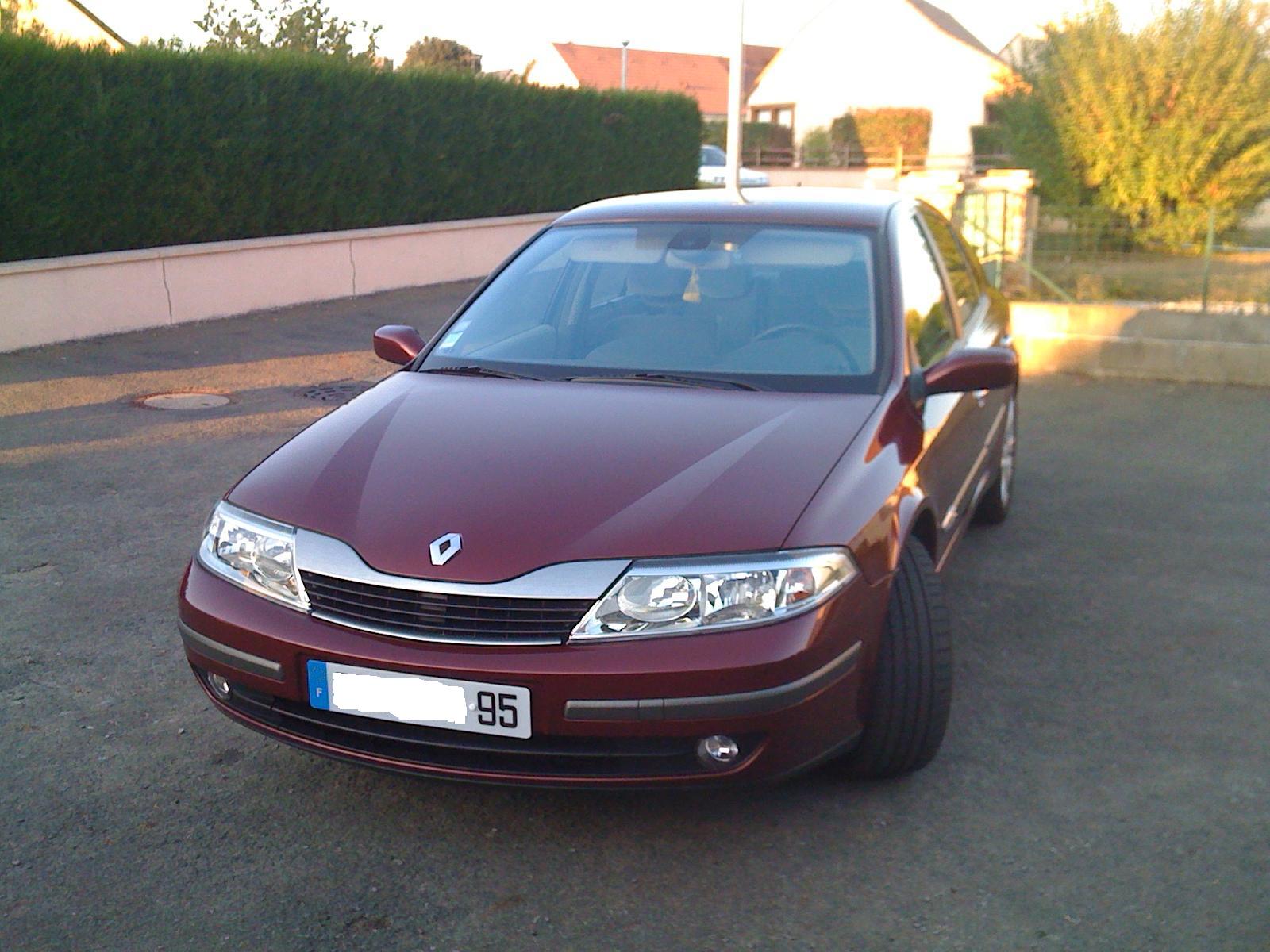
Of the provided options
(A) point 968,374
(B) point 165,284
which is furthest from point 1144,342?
(B) point 165,284

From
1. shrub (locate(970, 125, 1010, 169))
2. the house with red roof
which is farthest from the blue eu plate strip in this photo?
the house with red roof

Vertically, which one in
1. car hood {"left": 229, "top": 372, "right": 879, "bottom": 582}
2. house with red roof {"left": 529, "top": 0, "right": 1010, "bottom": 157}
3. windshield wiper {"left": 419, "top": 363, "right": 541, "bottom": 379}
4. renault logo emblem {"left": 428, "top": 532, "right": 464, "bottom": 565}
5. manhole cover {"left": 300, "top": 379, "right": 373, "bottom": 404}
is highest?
house with red roof {"left": 529, "top": 0, "right": 1010, "bottom": 157}

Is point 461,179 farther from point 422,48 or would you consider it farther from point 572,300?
point 422,48

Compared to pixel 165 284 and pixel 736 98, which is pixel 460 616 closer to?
pixel 165 284

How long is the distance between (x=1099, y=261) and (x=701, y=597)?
29.3 ft

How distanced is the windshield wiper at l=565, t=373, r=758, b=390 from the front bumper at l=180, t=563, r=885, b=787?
39.2 inches

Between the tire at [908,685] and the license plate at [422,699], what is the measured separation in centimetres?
96

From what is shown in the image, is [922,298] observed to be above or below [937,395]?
above

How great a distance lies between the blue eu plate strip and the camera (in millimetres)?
3104

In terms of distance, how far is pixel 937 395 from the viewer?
13.8ft

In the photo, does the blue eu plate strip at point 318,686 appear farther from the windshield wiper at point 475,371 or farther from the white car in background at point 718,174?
the white car in background at point 718,174

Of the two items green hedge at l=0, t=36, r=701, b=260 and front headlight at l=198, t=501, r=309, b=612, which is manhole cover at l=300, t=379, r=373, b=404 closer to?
green hedge at l=0, t=36, r=701, b=260

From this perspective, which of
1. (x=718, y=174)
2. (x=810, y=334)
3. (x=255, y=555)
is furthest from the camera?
(x=718, y=174)

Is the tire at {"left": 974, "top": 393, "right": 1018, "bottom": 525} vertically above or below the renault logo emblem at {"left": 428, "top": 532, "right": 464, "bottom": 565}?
below
